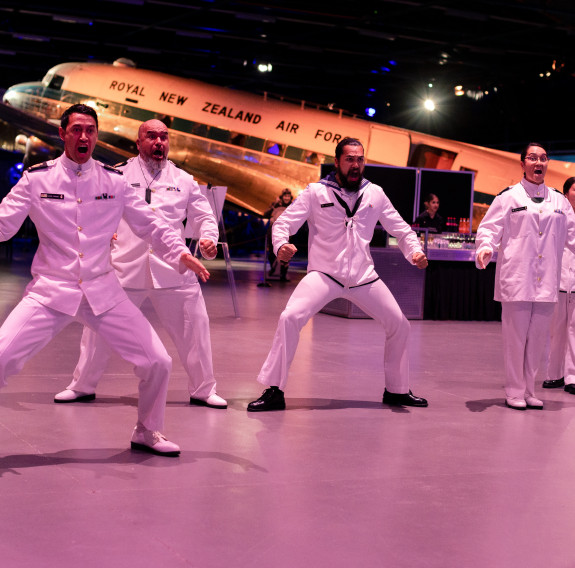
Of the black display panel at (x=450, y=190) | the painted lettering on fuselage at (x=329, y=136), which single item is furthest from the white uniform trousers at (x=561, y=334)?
the painted lettering on fuselage at (x=329, y=136)

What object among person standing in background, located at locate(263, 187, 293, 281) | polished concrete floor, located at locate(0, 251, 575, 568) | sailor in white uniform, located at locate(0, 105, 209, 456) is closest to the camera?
polished concrete floor, located at locate(0, 251, 575, 568)

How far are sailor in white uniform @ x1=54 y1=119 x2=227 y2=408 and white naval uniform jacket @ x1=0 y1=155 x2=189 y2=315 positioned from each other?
1.24m

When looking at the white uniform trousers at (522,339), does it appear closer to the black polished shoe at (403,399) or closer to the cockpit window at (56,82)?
the black polished shoe at (403,399)

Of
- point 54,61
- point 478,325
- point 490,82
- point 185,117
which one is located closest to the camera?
point 478,325

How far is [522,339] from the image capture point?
6.29 metres

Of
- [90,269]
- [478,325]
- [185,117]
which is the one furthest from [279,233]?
[185,117]

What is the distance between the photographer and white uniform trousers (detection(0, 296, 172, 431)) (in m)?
4.12

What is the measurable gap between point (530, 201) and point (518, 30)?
15.8 meters

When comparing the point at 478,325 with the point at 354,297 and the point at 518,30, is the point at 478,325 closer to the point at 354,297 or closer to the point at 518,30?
the point at 354,297

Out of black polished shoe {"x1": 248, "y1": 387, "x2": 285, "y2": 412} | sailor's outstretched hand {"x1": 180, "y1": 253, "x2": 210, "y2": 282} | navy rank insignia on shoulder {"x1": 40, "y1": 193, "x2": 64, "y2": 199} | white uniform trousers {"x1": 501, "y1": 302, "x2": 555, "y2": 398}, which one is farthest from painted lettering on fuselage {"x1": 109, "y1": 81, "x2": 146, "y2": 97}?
sailor's outstretched hand {"x1": 180, "y1": 253, "x2": 210, "y2": 282}

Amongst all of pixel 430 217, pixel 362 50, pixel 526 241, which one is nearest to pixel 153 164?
pixel 526 241

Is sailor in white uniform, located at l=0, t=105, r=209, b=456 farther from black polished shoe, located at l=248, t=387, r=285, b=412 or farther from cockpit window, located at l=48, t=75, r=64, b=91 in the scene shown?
cockpit window, located at l=48, t=75, r=64, b=91

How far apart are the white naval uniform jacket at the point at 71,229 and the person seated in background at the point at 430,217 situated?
830 centimetres

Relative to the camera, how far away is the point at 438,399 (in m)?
6.48
